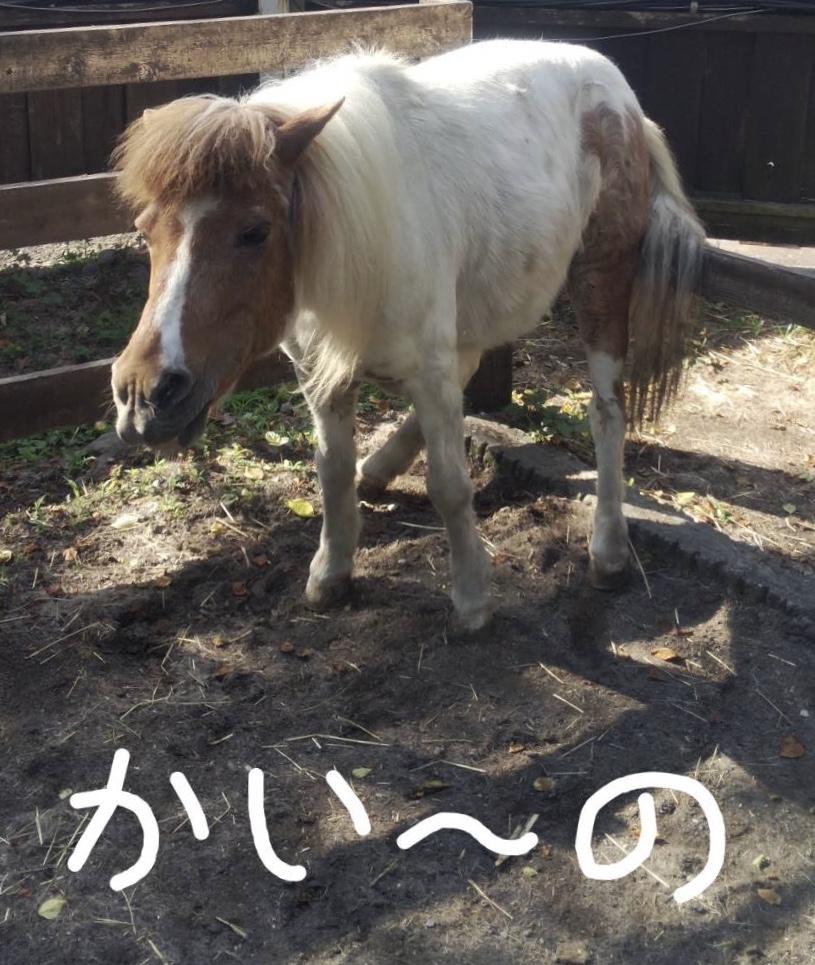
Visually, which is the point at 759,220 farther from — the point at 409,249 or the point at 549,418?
the point at 409,249

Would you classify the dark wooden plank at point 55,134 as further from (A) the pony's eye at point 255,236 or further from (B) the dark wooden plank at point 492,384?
(A) the pony's eye at point 255,236

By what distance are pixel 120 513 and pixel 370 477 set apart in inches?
41.1

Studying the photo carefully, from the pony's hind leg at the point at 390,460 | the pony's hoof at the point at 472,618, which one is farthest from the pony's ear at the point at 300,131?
the pony's hind leg at the point at 390,460

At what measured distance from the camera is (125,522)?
15.9 feet

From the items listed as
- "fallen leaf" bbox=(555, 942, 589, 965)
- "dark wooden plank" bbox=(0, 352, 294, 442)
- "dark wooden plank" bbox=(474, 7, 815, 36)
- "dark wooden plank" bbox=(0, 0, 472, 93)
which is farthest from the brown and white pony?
"dark wooden plank" bbox=(474, 7, 815, 36)

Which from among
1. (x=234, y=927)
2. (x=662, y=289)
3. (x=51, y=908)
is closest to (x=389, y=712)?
(x=234, y=927)

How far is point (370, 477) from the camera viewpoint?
5.04m

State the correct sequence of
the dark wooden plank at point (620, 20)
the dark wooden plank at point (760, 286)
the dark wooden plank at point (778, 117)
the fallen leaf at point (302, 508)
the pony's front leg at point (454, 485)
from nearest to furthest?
1. the pony's front leg at point (454, 485)
2. the dark wooden plank at point (760, 286)
3. the fallen leaf at point (302, 508)
4. the dark wooden plank at point (620, 20)
5. the dark wooden plank at point (778, 117)

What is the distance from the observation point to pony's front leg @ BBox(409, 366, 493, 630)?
3.88 m

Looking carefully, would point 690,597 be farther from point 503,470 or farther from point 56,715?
point 56,715

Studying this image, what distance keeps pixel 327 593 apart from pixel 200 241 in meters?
1.59

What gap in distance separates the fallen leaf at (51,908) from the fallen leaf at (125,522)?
1919 millimetres

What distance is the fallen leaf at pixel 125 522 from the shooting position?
15.8 ft

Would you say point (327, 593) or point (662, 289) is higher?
point (662, 289)
